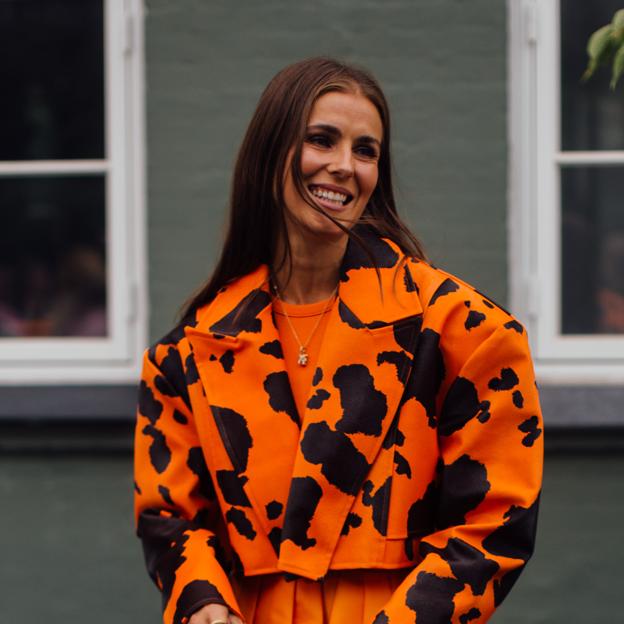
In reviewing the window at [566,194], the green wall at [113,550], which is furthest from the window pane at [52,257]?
the window at [566,194]

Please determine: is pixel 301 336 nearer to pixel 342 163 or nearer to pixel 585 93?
pixel 342 163

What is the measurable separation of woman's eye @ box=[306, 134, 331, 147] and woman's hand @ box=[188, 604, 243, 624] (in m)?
0.92

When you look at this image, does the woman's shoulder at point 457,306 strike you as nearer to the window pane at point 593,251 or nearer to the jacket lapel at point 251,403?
the jacket lapel at point 251,403

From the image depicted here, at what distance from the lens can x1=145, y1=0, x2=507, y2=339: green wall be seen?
12.5ft

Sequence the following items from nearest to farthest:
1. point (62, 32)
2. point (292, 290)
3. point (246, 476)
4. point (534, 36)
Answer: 1. point (246, 476)
2. point (292, 290)
3. point (534, 36)
4. point (62, 32)

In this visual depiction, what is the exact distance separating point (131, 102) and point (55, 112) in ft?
1.09

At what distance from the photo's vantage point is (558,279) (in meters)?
3.91

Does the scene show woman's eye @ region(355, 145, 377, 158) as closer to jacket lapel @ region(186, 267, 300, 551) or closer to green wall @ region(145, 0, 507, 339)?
jacket lapel @ region(186, 267, 300, 551)

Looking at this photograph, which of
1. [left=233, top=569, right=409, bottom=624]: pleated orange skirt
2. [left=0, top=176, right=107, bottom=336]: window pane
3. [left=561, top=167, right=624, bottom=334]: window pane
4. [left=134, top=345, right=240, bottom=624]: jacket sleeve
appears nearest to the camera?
[left=233, top=569, right=409, bottom=624]: pleated orange skirt

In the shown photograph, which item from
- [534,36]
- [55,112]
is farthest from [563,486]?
[55,112]

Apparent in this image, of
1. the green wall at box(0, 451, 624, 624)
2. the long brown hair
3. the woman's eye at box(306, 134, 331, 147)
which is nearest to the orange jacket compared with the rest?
the long brown hair

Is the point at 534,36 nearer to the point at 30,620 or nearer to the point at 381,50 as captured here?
the point at 381,50

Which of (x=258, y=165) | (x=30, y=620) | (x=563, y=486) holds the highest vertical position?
(x=258, y=165)

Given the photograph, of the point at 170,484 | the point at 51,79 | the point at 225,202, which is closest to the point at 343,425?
the point at 170,484
